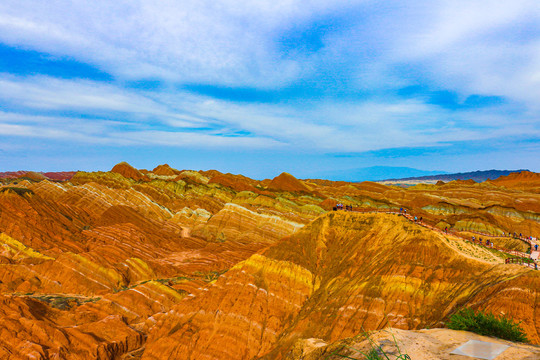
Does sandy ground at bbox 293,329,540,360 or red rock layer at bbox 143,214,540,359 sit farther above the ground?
sandy ground at bbox 293,329,540,360

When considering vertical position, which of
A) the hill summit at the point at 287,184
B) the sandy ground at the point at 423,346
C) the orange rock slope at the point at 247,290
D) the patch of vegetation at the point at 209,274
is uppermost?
the hill summit at the point at 287,184

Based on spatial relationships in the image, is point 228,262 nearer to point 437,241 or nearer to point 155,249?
point 155,249

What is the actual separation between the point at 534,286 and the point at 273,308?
2019 cm

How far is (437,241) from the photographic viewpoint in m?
27.1

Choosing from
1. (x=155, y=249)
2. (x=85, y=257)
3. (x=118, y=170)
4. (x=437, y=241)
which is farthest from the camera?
(x=118, y=170)

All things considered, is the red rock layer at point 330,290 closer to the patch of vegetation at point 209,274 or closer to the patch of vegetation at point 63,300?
the patch of vegetation at point 63,300

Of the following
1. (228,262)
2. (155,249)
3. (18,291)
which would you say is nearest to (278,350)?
(228,262)

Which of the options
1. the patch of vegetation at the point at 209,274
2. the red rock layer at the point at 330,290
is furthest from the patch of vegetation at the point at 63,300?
the patch of vegetation at the point at 209,274

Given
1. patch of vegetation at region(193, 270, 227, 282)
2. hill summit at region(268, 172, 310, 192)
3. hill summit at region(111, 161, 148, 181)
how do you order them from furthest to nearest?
hill summit at region(268, 172, 310, 192)
hill summit at region(111, 161, 148, 181)
patch of vegetation at region(193, 270, 227, 282)

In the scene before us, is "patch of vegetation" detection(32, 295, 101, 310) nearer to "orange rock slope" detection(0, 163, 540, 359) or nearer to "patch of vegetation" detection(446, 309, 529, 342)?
"orange rock slope" detection(0, 163, 540, 359)

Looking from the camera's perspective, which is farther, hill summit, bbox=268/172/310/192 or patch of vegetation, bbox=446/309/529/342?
hill summit, bbox=268/172/310/192

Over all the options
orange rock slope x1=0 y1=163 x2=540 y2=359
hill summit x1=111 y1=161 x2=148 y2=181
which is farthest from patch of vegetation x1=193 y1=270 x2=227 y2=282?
hill summit x1=111 y1=161 x2=148 y2=181

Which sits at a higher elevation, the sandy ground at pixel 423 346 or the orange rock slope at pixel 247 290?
the sandy ground at pixel 423 346

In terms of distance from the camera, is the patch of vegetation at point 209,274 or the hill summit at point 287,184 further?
the hill summit at point 287,184
